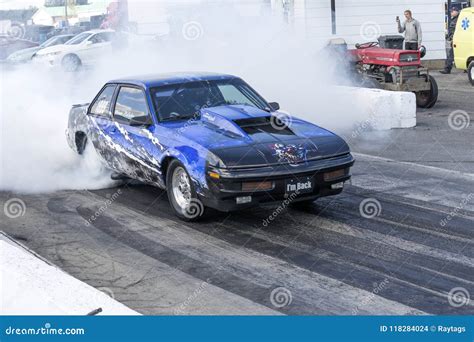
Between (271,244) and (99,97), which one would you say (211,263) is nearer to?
(271,244)

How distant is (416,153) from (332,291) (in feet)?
20.4

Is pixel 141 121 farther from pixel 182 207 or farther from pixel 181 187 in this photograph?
pixel 182 207

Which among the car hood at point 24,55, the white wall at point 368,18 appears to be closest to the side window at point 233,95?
the white wall at point 368,18

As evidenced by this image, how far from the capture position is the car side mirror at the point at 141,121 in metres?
8.57

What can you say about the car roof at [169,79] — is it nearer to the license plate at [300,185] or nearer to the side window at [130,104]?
the side window at [130,104]

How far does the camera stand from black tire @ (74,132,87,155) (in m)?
10.3

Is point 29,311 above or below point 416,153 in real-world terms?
above

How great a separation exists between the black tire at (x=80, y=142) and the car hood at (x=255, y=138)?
2363 mm

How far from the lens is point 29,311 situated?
522cm

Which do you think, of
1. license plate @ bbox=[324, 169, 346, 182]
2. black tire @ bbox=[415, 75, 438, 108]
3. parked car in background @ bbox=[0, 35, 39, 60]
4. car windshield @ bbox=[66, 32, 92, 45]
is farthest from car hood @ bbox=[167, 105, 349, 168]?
parked car in background @ bbox=[0, 35, 39, 60]

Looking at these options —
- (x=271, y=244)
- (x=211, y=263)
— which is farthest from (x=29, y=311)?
(x=271, y=244)

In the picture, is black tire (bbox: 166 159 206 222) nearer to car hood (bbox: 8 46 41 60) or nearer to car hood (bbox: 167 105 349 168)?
car hood (bbox: 167 105 349 168)

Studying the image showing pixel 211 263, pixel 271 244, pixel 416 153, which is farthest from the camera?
pixel 416 153

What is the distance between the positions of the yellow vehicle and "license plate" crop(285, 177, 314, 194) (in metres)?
14.2
